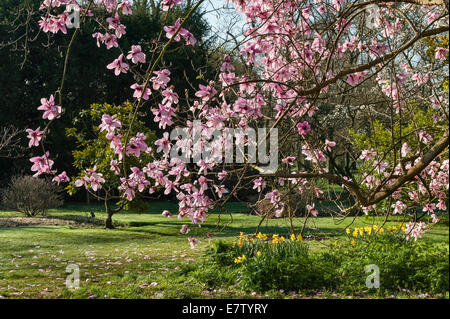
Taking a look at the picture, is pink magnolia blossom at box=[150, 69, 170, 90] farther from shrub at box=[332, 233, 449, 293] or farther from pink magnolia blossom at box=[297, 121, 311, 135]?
shrub at box=[332, 233, 449, 293]

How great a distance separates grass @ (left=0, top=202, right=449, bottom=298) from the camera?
4648mm

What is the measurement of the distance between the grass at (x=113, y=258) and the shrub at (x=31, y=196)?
2.02 m

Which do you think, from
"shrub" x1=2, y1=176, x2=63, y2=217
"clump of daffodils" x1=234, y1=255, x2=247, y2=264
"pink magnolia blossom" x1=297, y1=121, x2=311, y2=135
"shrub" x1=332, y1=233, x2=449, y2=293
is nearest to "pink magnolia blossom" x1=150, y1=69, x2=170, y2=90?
"pink magnolia blossom" x1=297, y1=121, x2=311, y2=135

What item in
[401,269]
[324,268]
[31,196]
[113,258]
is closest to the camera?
[401,269]

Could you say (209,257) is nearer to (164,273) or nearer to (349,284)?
(164,273)

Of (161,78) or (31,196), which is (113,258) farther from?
(31,196)

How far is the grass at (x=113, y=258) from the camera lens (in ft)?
15.3

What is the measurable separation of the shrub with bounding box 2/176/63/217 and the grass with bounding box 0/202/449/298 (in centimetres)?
202

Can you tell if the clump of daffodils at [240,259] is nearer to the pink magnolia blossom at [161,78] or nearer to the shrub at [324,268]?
the shrub at [324,268]

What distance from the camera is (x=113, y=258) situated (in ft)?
22.8

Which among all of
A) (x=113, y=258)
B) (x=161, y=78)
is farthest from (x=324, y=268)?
(x=113, y=258)

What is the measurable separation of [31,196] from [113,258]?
19.7 feet

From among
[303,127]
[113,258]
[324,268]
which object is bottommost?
[113,258]
